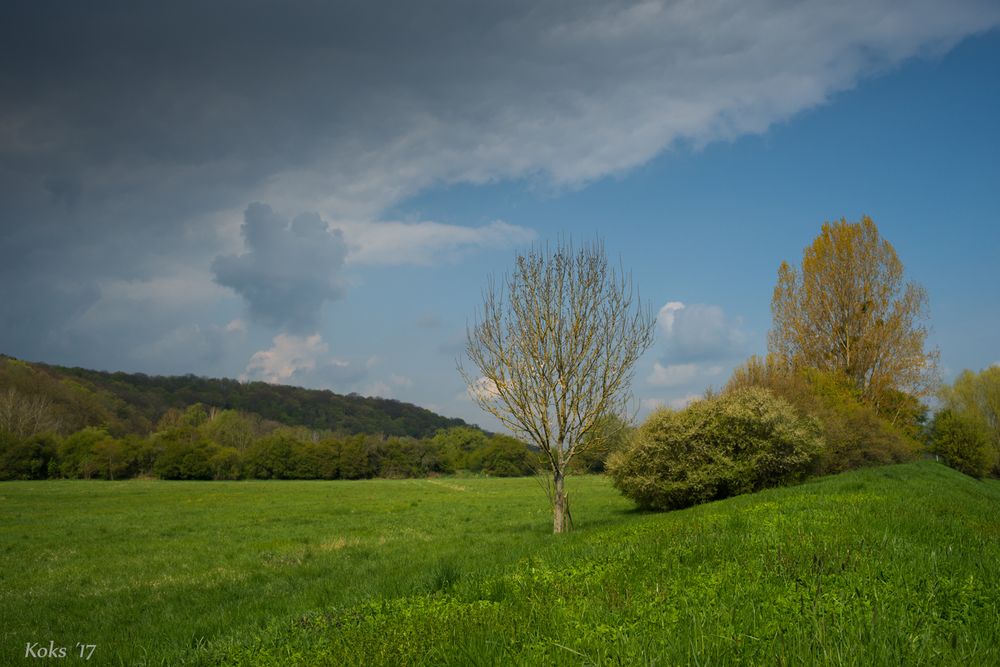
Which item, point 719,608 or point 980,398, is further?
point 980,398

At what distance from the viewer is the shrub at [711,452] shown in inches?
760

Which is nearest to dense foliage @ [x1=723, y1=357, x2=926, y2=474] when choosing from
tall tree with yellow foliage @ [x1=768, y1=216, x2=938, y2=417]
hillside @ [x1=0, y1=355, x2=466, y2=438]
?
tall tree with yellow foliage @ [x1=768, y1=216, x2=938, y2=417]

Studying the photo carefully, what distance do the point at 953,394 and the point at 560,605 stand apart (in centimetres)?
7775

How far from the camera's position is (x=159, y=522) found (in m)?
25.7

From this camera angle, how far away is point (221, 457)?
235ft

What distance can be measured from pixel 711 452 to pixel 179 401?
147 metres

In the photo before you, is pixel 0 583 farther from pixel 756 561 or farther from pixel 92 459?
pixel 92 459

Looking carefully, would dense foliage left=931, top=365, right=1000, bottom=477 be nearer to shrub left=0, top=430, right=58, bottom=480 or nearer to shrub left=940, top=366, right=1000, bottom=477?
shrub left=940, top=366, right=1000, bottom=477

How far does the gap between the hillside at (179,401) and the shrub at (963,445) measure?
11277 cm

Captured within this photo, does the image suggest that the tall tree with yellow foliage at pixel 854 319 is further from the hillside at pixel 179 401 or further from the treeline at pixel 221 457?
the hillside at pixel 179 401

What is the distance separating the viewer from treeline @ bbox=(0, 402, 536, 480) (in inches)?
2645

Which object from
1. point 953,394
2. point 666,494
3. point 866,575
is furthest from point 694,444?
point 953,394

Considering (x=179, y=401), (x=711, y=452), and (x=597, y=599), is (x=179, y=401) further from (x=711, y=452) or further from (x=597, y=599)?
(x=597, y=599)

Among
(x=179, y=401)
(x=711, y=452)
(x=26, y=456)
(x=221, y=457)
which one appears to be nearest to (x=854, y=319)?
(x=711, y=452)
